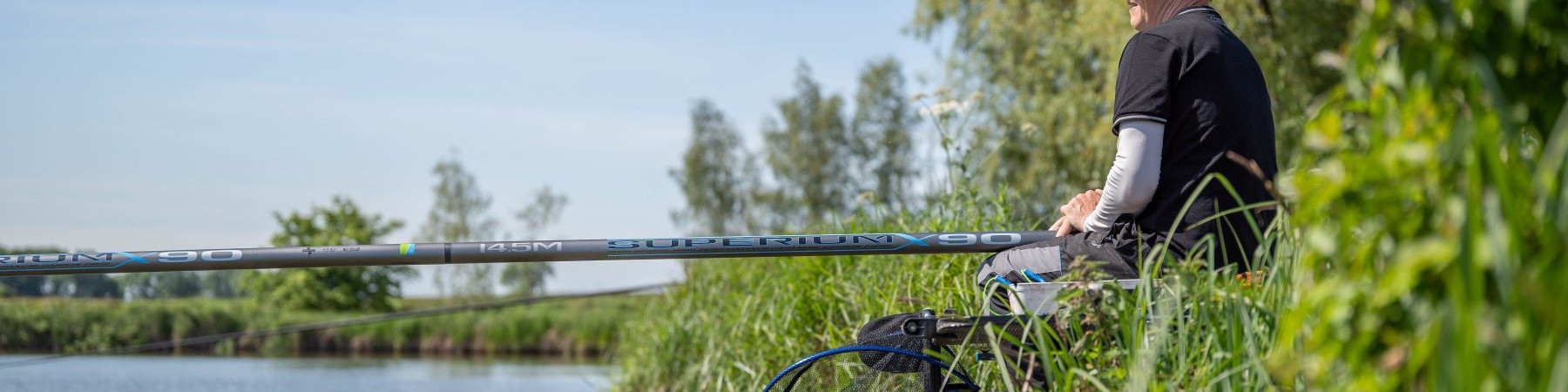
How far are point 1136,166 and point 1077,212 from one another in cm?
32

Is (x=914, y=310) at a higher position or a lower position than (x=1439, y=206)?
lower

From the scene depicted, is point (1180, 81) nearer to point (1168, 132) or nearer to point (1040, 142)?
point (1168, 132)

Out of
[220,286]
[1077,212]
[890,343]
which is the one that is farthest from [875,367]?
[220,286]

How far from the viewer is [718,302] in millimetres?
7445

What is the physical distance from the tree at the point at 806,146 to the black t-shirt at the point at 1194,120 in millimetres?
43981

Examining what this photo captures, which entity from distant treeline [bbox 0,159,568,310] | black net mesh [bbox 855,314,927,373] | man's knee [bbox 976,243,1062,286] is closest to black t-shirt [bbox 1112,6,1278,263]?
man's knee [bbox 976,243,1062,286]

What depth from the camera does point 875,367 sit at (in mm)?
2373

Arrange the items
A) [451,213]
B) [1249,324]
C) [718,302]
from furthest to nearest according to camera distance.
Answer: [451,213] < [718,302] < [1249,324]

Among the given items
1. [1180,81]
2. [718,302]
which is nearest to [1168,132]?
[1180,81]

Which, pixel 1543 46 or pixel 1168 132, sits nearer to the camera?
pixel 1543 46

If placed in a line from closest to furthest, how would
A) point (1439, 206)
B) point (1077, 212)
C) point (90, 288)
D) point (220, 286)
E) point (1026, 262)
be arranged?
point (1439, 206) → point (1026, 262) → point (1077, 212) → point (90, 288) → point (220, 286)

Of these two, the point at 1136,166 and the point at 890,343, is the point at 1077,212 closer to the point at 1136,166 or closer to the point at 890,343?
the point at 1136,166

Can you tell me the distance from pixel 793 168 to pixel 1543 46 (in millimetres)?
46759

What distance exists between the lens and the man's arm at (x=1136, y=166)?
2357mm
